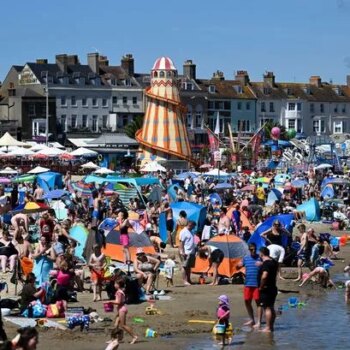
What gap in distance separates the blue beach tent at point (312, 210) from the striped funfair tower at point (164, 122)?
83.7 ft

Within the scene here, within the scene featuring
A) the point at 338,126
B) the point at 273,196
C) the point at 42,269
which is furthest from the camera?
the point at 338,126

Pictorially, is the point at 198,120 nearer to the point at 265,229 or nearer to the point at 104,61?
the point at 104,61

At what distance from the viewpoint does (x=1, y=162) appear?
59156 millimetres

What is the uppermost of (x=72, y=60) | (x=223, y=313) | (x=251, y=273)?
(x=72, y=60)

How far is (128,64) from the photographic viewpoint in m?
105

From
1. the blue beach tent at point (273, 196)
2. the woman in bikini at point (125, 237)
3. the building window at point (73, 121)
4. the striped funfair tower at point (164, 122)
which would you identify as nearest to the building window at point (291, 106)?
the building window at point (73, 121)

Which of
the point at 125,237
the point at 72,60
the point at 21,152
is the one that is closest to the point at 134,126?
the point at 72,60

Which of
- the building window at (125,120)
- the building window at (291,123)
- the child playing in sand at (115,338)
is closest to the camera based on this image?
the child playing in sand at (115,338)

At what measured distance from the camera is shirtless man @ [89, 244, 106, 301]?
65.1ft

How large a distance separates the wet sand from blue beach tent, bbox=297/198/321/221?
657 inches

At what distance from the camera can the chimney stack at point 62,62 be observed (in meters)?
99.8

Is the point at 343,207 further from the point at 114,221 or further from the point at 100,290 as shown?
the point at 100,290

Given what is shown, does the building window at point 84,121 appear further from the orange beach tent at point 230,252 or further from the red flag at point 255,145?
the orange beach tent at point 230,252

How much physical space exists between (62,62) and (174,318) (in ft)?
274
